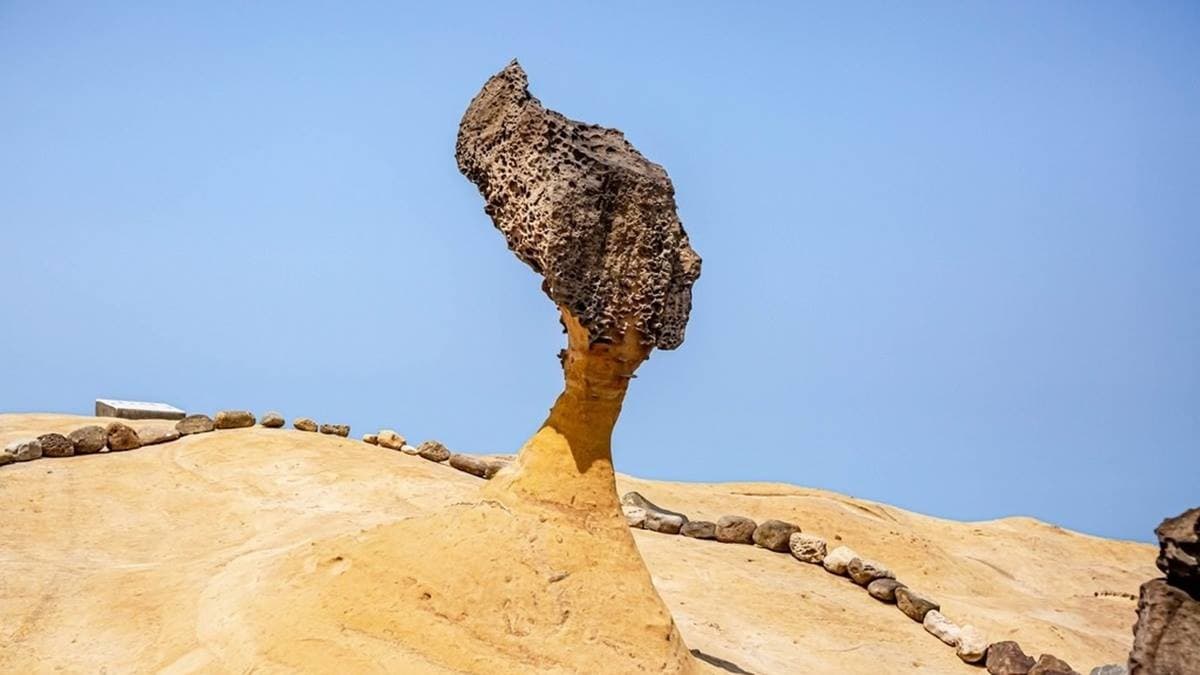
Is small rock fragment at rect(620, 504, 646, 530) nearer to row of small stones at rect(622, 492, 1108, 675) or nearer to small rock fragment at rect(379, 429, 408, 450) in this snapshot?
row of small stones at rect(622, 492, 1108, 675)

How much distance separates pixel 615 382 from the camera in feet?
23.4

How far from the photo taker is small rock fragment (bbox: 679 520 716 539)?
489 inches

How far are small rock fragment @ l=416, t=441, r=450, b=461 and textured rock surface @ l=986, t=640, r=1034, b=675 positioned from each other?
225 inches

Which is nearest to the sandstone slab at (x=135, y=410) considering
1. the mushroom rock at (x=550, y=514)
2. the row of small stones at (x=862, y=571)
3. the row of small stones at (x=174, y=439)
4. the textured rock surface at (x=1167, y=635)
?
the row of small stones at (x=174, y=439)

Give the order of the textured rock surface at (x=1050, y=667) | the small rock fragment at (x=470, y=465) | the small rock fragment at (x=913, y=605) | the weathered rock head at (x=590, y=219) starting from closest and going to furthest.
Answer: the weathered rock head at (x=590, y=219)
the textured rock surface at (x=1050, y=667)
the small rock fragment at (x=913, y=605)
the small rock fragment at (x=470, y=465)

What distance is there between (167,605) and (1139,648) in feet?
17.5

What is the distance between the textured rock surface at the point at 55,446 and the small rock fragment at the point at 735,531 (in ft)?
20.2

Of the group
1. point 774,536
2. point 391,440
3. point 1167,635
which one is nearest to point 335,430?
point 391,440

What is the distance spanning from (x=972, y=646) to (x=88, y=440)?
320 inches

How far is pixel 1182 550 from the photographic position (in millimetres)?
6195

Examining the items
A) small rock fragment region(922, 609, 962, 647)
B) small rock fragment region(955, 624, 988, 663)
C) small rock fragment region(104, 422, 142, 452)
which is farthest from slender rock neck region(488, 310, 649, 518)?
small rock fragment region(104, 422, 142, 452)

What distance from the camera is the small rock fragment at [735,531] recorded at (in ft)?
40.9

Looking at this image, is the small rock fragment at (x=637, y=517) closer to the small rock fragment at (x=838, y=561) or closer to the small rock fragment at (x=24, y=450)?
the small rock fragment at (x=838, y=561)

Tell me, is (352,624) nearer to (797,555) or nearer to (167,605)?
(167,605)
